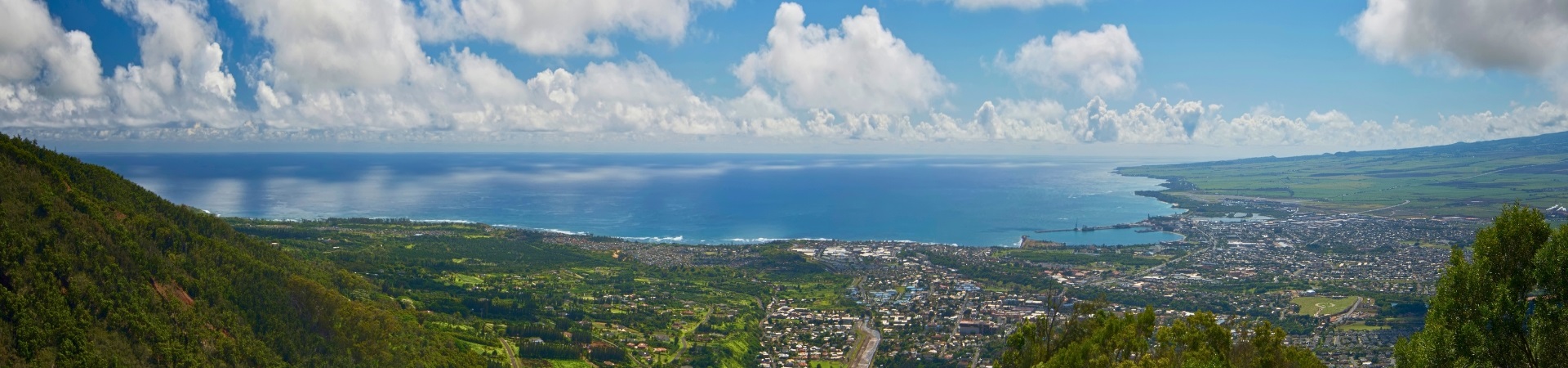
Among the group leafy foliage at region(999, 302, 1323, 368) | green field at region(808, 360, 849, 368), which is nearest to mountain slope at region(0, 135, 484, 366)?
green field at region(808, 360, 849, 368)

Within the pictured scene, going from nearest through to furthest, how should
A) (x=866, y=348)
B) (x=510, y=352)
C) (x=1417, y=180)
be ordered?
(x=510, y=352), (x=866, y=348), (x=1417, y=180)

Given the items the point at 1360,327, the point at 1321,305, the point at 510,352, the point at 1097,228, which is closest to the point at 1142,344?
the point at 510,352

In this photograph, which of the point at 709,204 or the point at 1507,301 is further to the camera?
the point at 709,204

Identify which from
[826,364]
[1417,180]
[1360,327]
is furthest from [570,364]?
[1417,180]

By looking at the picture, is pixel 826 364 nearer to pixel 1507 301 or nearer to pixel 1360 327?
pixel 1360 327

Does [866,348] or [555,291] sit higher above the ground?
[555,291]

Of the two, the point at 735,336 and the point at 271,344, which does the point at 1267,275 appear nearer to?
the point at 735,336

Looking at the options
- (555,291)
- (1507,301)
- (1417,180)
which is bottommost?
(555,291)

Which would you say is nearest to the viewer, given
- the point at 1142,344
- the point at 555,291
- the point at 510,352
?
the point at 1142,344
